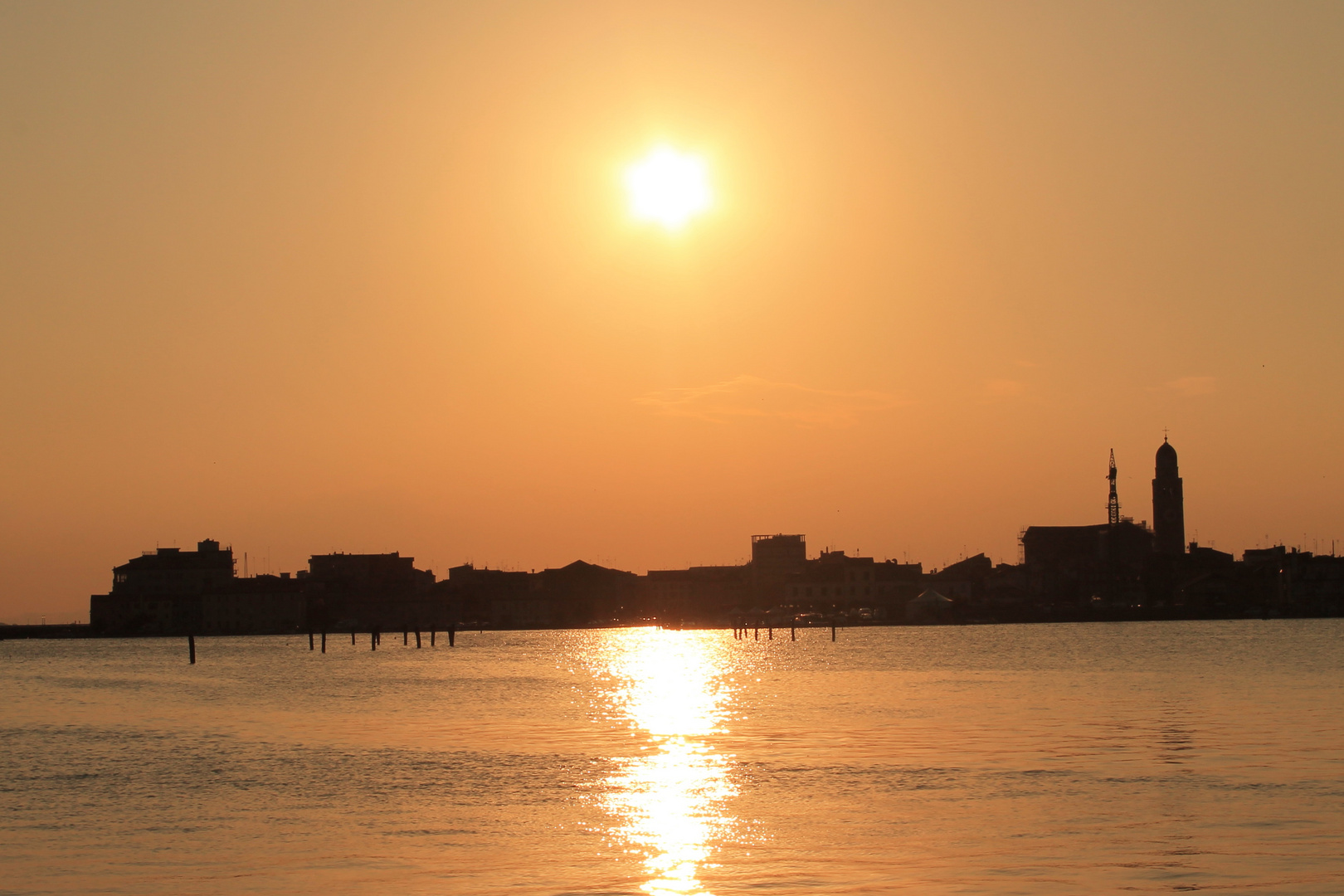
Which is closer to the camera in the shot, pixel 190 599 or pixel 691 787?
pixel 691 787

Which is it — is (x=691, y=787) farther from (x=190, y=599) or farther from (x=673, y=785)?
(x=190, y=599)

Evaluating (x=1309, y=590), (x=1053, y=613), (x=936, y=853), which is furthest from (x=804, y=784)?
(x=1309, y=590)

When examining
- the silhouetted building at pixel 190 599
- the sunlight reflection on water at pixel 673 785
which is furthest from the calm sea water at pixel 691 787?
the silhouetted building at pixel 190 599

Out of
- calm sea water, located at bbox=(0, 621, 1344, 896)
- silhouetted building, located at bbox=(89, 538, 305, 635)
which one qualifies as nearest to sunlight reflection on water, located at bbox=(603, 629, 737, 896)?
calm sea water, located at bbox=(0, 621, 1344, 896)

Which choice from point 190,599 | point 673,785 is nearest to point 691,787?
point 673,785

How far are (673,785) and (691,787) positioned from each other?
0.72 metres

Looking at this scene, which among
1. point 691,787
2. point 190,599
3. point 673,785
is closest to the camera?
point 691,787

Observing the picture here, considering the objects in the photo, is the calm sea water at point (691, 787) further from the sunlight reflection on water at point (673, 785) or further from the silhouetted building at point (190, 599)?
the silhouetted building at point (190, 599)

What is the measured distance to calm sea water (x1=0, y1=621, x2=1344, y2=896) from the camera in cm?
2259

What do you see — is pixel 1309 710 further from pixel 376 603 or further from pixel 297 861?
pixel 376 603

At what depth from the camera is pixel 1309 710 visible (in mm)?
47469

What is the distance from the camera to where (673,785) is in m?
32.0

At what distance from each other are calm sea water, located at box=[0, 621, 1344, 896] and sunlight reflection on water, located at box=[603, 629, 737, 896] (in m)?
0.13

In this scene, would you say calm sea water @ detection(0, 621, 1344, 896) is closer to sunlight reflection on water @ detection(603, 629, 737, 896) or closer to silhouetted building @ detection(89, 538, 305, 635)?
sunlight reflection on water @ detection(603, 629, 737, 896)
